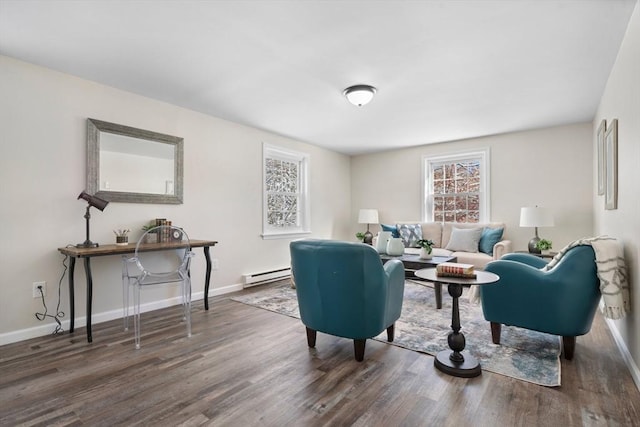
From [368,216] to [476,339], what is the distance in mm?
3595

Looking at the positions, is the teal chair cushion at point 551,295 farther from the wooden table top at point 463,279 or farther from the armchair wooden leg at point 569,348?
the wooden table top at point 463,279

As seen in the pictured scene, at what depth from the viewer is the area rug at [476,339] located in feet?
7.00

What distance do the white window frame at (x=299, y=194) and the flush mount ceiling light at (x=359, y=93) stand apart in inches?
78.2

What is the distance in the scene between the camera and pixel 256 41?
2402mm

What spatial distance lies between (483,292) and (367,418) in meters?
1.45

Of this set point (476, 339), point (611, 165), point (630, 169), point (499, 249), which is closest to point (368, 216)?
point (499, 249)

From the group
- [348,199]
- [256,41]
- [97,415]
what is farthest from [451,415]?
[348,199]

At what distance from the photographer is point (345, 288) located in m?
2.18

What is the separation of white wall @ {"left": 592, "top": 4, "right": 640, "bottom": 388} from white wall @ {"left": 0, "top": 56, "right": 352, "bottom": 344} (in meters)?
3.96

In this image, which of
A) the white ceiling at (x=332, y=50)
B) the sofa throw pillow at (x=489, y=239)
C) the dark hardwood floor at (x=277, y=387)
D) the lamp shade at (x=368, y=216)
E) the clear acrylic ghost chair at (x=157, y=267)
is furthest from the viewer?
the lamp shade at (x=368, y=216)

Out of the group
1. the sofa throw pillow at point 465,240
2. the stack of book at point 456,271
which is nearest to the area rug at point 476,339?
the stack of book at point 456,271

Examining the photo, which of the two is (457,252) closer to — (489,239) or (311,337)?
(489,239)

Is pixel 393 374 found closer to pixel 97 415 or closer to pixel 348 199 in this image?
pixel 97 415

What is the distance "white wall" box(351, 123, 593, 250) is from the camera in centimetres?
446
